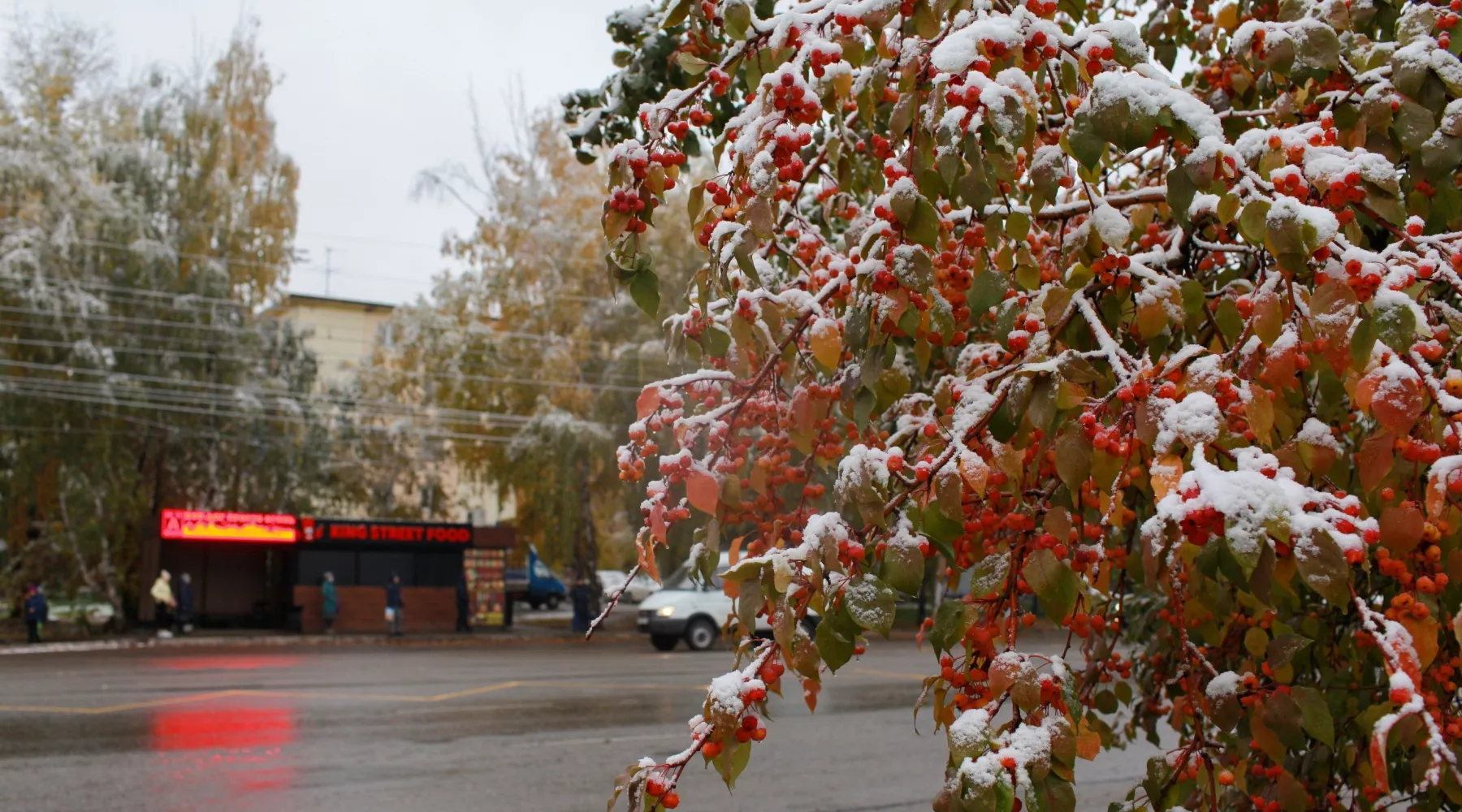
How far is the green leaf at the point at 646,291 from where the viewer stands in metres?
2.81

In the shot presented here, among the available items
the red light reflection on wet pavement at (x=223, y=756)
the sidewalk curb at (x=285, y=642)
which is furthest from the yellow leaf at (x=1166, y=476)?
the sidewalk curb at (x=285, y=642)

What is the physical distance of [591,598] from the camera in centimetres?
3166

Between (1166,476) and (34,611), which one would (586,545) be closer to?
(34,611)

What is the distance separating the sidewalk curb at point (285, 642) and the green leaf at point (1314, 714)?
81.2 feet

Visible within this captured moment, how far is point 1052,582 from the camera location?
2359 millimetres

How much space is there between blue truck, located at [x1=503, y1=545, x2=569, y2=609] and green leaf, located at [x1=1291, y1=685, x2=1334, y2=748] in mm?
44152

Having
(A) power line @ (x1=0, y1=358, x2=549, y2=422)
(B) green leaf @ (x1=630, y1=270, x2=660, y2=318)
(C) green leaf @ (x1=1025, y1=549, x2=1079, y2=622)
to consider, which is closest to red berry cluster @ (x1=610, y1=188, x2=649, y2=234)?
(B) green leaf @ (x1=630, y1=270, x2=660, y2=318)

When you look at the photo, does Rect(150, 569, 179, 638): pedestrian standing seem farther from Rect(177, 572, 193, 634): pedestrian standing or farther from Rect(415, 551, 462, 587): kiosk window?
Rect(415, 551, 462, 587): kiosk window

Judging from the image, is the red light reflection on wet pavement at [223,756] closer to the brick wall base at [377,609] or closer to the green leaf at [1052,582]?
the green leaf at [1052,582]

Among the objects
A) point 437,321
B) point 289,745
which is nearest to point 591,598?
point 437,321

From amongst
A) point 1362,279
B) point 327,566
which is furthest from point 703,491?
point 327,566

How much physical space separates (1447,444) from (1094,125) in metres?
0.86

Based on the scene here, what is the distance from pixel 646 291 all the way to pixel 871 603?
0.94 meters

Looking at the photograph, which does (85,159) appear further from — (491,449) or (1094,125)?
(1094,125)
